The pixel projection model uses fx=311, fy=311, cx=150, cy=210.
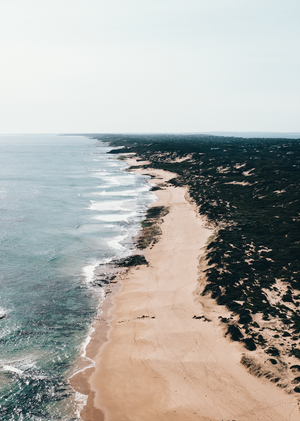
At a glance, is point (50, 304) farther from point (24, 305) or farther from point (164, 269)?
point (164, 269)

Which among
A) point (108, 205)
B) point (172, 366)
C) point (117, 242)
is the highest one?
point (108, 205)

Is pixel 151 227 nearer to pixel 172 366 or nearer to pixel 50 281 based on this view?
pixel 50 281

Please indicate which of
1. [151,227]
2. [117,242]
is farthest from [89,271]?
[151,227]

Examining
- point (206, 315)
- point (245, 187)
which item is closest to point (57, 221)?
point (206, 315)

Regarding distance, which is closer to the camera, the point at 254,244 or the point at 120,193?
the point at 254,244

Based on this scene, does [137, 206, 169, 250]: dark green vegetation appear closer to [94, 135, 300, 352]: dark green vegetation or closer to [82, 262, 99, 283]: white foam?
[82, 262, 99, 283]: white foam
